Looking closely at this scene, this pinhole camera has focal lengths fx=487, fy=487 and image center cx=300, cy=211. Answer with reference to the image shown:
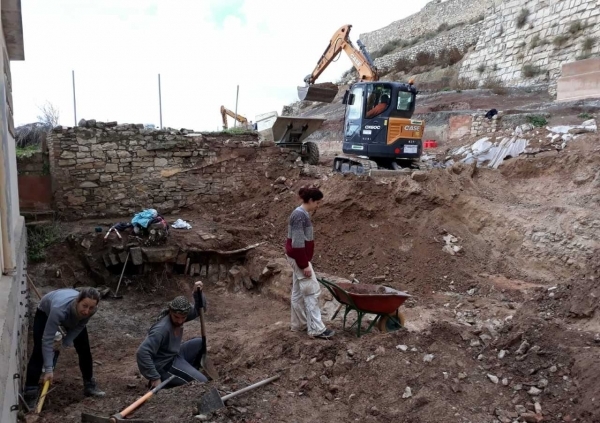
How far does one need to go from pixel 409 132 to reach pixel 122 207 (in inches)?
269

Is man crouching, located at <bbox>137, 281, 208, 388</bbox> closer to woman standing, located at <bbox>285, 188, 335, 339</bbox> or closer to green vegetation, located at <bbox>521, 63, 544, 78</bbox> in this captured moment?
woman standing, located at <bbox>285, 188, 335, 339</bbox>

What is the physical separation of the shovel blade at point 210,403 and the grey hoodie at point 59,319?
4.19 ft

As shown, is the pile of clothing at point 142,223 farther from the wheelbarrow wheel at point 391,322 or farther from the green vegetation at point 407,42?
the green vegetation at point 407,42

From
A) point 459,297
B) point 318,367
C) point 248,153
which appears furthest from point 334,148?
point 318,367

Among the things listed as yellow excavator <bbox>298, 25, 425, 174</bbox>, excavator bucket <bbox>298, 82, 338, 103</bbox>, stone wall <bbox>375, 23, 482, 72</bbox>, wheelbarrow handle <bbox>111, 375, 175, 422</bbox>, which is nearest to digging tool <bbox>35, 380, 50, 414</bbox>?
wheelbarrow handle <bbox>111, 375, 175, 422</bbox>

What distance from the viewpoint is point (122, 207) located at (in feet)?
34.7

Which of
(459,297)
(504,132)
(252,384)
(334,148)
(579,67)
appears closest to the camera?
(252,384)

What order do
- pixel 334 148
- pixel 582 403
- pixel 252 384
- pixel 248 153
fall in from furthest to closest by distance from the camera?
pixel 334 148
pixel 248 153
pixel 252 384
pixel 582 403

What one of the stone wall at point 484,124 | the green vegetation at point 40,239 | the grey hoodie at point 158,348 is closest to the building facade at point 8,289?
the grey hoodie at point 158,348

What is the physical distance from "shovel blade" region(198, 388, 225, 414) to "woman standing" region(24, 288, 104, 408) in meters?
1.27

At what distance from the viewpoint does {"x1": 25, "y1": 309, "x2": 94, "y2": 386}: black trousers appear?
14.5 feet

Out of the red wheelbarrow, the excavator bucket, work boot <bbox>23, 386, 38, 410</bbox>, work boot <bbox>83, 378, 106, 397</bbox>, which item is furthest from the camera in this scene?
the excavator bucket

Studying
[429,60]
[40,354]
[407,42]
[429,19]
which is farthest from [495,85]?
[40,354]

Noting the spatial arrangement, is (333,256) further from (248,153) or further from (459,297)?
(248,153)
